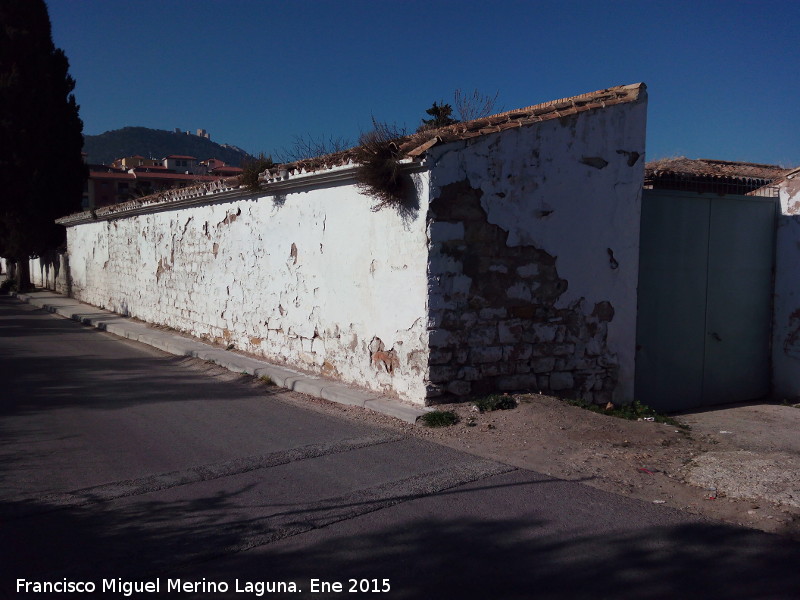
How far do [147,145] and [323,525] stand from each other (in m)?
155

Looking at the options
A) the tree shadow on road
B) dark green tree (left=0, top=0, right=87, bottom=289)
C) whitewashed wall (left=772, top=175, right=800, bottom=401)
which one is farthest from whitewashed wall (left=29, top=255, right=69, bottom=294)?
whitewashed wall (left=772, top=175, right=800, bottom=401)

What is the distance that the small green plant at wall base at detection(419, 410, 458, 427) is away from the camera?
251 inches

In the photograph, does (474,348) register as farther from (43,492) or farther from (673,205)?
(43,492)

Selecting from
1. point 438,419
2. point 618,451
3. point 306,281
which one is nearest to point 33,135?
point 306,281

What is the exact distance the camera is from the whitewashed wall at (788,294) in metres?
8.59

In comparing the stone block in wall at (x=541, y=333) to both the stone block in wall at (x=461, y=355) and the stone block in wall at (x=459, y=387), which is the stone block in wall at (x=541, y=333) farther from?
the stone block in wall at (x=459, y=387)

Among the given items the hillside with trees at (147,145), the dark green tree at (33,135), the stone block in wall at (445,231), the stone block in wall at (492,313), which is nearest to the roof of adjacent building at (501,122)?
the stone block in wall at (445,231)

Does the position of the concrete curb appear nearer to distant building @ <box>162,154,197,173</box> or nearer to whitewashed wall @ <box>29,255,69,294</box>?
whitewashed wall @ <box>29,255,69,294</box>

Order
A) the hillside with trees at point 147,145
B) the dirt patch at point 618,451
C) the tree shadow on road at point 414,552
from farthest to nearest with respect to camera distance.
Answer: the hillside with trees at point 147,145
the dirt patch at point 618,451
the tree shadow on road at point 414,552

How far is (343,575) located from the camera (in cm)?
347

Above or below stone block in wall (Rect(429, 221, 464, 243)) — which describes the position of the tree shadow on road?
below

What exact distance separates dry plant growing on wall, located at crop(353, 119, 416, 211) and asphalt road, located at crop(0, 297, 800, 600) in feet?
8.06

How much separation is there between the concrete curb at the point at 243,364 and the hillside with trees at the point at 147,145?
123911mm

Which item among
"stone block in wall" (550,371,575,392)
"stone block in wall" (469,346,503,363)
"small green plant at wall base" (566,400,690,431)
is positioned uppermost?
"stone block in wall" (469,346,503,363)
